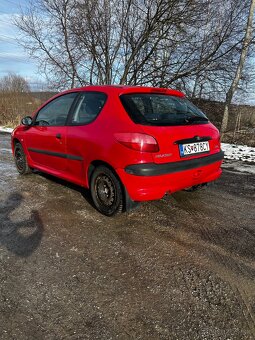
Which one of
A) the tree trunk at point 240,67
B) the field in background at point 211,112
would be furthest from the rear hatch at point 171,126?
the tree trunk at point 240,67

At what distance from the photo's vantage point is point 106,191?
12.1 feet

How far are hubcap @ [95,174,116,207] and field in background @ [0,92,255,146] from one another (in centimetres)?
838

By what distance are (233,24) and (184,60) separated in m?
2.15

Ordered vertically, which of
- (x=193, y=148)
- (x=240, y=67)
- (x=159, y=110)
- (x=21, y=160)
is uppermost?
(x=240, y=67)

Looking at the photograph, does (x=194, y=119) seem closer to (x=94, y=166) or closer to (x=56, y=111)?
(x=94, y=166)

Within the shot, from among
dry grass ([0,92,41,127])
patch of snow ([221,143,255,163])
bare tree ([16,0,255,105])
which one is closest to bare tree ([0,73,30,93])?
dry grass ([0,92,41,127])

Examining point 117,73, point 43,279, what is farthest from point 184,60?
point 43,279

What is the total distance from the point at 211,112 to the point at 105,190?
1099 centimetres

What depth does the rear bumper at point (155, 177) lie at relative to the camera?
3.21 meters

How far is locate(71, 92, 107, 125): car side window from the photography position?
3754mm

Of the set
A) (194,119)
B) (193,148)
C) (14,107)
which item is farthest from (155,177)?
(14,107)

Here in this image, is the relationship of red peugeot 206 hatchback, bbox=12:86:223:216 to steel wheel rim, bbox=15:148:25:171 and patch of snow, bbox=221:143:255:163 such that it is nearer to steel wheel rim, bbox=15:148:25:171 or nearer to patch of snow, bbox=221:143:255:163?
steel wheel rim, bbox=15:148:25:171

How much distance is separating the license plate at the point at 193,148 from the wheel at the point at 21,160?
3.28 metres

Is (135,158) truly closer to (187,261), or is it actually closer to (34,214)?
(187,261)
